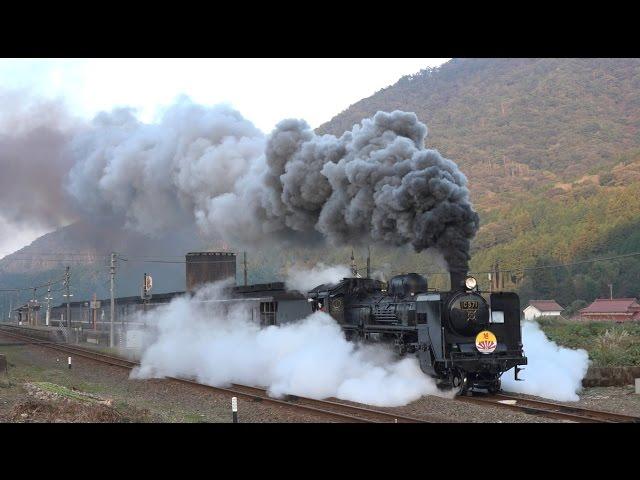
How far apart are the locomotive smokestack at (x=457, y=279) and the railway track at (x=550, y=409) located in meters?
2.93

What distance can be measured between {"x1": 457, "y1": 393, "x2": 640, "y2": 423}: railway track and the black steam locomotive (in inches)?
27.0

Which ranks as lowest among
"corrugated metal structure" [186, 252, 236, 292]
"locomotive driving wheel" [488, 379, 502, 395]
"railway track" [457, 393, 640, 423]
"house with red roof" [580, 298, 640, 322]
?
"railway track" [457, 393, 640, 423]

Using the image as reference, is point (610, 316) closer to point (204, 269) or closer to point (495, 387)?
point (204, 269)

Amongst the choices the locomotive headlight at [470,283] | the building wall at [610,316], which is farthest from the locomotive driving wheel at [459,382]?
the building wall at [610,316]

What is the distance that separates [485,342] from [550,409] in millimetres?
2564

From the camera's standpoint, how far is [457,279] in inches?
767

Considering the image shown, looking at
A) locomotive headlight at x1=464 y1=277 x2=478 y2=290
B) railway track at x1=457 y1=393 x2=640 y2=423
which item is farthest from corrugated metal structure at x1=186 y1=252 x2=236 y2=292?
railway track at x1=457 y1=393 x2=640 y2=423

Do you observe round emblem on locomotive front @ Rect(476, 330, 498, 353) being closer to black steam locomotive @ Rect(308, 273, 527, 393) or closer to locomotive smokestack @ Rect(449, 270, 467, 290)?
black steam locomotive @ Rect(308, 273, 527, 393)

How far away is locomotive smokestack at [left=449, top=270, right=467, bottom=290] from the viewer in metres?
19.3

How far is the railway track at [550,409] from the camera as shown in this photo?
14.7m

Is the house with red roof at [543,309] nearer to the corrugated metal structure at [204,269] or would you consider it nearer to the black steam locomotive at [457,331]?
the corrugated metal structure at [204,269]
